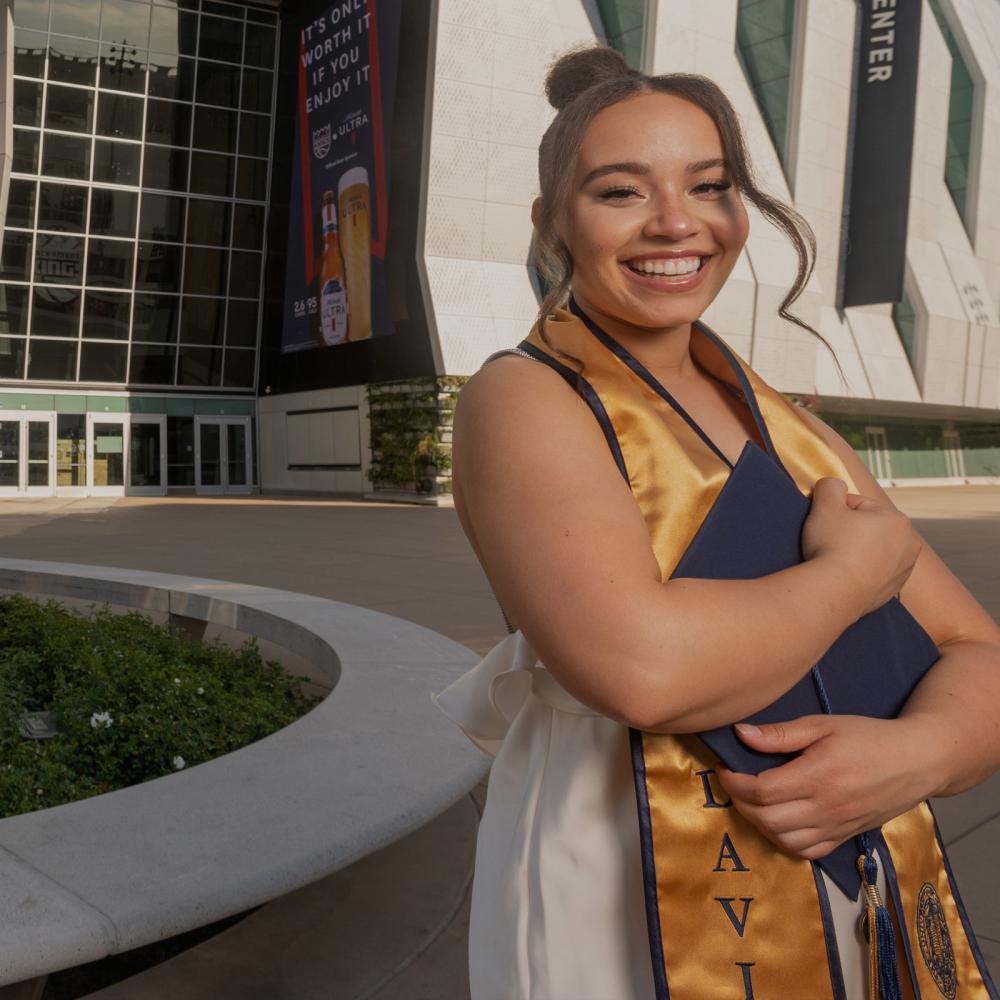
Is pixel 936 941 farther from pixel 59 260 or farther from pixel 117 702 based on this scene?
pixel 59 260

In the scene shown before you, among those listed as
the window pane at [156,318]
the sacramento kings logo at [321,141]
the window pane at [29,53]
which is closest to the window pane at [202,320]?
the window pane at [156,318]

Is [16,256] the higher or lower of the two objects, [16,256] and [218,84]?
the lower

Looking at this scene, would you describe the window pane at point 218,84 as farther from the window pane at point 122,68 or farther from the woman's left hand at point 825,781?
the woman's left hand at point 825,781

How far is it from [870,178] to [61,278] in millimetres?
23712

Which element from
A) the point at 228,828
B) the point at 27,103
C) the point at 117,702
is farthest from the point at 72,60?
the point at 228,828

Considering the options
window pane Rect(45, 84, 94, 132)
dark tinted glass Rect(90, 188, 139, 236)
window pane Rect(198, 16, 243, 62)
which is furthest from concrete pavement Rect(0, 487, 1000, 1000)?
window pane Rect(198, 16, 243, 62)

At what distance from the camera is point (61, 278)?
28.9 m

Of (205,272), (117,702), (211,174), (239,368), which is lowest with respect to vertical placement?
(117,702)

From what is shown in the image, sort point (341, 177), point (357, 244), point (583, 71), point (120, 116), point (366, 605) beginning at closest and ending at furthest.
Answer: point (583, 71)
point (366, 605)
point (357, 244)
point (341, 177)
point (120, 116)

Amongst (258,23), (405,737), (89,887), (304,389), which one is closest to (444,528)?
(304,389)

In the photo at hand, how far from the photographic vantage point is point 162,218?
30.2 meters

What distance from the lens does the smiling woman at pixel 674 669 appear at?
3.22 feet

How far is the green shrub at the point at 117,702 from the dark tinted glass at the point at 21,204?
2524 centimetres

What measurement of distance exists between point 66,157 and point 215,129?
426 cm
